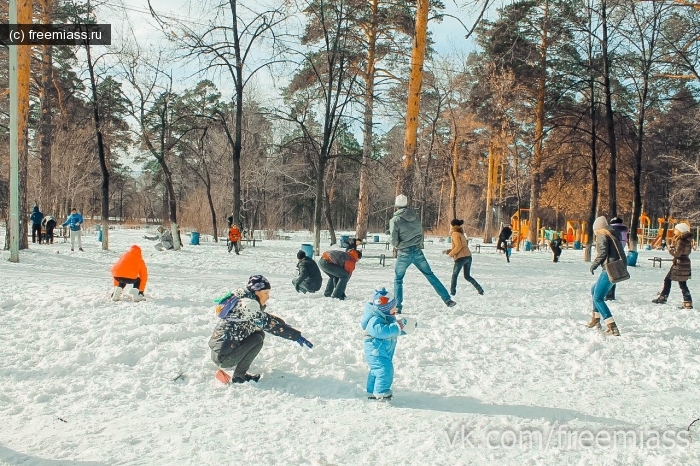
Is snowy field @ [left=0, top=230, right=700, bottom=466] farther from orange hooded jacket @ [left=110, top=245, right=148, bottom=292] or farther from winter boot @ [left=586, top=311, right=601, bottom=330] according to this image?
orange hooded jacket @ [left=110, top=245, right=148, bottom=292]

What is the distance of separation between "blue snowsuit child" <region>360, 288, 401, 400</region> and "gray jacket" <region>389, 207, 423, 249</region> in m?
3.46

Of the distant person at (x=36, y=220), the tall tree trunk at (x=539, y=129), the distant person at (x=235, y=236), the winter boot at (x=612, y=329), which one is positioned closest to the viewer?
the winter boot at (x=612, y=329)

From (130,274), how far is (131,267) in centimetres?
11

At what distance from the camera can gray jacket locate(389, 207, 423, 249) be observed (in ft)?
25.9

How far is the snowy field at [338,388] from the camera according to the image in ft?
11.5

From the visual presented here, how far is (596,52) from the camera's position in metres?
18.4

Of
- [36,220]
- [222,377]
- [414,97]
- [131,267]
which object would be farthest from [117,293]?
[36,220]

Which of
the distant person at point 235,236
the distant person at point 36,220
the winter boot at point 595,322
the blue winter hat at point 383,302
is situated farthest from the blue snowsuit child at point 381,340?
the distant person at point 36,220

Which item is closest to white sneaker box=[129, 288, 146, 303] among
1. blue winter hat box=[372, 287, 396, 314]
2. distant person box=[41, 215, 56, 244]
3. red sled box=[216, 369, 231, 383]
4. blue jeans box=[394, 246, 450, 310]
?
red sled box=[216, 369, 231, 383]

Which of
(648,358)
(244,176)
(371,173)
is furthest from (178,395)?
(244,176)

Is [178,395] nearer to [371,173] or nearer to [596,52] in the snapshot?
[371,173]

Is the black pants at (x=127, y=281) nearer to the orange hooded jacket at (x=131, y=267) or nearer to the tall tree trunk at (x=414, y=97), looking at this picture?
the orange hooded jacket at (x=131, y=267)

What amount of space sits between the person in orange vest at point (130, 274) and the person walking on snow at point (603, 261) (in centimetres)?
673

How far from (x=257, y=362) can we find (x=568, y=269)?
523 inches
